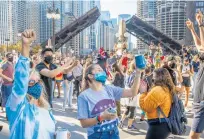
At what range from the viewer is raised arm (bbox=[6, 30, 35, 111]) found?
2.23 metres

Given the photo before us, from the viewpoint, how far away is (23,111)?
7.77ft

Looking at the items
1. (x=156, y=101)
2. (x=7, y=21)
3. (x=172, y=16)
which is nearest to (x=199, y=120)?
(x=156, y=101)

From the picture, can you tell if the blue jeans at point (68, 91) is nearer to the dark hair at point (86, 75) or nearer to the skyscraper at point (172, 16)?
the dark hair at point (86, 75)

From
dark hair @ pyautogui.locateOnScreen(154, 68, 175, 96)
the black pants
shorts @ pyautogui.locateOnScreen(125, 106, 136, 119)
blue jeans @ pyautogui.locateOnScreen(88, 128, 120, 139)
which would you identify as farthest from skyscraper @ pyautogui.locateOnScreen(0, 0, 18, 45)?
blue jeans @ pyautogui.locateOnScreen(88, 128, 120, 139)

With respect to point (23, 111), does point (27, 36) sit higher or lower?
higher

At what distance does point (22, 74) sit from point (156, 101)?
7.45ft

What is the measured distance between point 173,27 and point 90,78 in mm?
102328

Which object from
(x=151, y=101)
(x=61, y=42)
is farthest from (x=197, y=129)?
(x=61, y=42)

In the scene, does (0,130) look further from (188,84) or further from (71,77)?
(188,84)

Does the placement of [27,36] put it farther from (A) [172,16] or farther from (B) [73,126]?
(A) [172,16]

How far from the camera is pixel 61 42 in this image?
31.8 meters

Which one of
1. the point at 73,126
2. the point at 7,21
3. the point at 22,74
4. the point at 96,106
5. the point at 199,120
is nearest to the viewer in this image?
the point at 22,74

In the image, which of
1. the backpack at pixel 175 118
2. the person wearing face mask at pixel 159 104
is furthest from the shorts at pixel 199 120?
the person wearing face mask at pixel 159 104

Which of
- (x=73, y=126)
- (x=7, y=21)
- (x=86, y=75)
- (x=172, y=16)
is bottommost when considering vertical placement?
(x=73, y=126)
